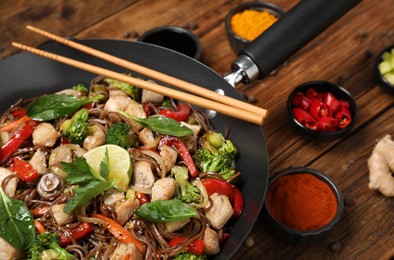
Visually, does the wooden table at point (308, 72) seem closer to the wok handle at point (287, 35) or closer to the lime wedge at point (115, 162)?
the wok handle at point (287, 35)

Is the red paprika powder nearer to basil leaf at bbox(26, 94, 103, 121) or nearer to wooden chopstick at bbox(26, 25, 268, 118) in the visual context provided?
wooden chopstick at bbox(26, 25, 268, 118)

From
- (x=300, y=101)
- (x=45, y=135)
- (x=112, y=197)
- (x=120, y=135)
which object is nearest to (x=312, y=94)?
(x=300, y=101)

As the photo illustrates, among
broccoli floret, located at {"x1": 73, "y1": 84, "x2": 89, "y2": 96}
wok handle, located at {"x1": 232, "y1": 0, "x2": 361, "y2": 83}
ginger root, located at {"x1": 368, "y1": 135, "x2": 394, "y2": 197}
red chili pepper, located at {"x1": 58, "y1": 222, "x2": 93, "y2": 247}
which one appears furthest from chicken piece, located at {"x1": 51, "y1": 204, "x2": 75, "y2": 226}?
ginger root, located at {"x1": 368, "y1": 135, "x2": 394, "y2": 197}

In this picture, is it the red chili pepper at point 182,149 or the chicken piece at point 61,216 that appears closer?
the chicken piece at point 61,216

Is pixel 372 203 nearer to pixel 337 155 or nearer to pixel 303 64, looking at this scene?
pixel 337 155

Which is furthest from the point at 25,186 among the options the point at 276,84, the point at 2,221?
the point at 276,84

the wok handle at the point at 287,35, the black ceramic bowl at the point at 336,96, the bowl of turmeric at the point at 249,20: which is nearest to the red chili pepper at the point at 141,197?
the wok handle at the point at 287,35

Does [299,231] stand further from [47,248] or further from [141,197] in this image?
[47,248]

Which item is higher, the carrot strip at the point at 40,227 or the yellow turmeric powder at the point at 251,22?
the carrot strip at the point at 40,227
